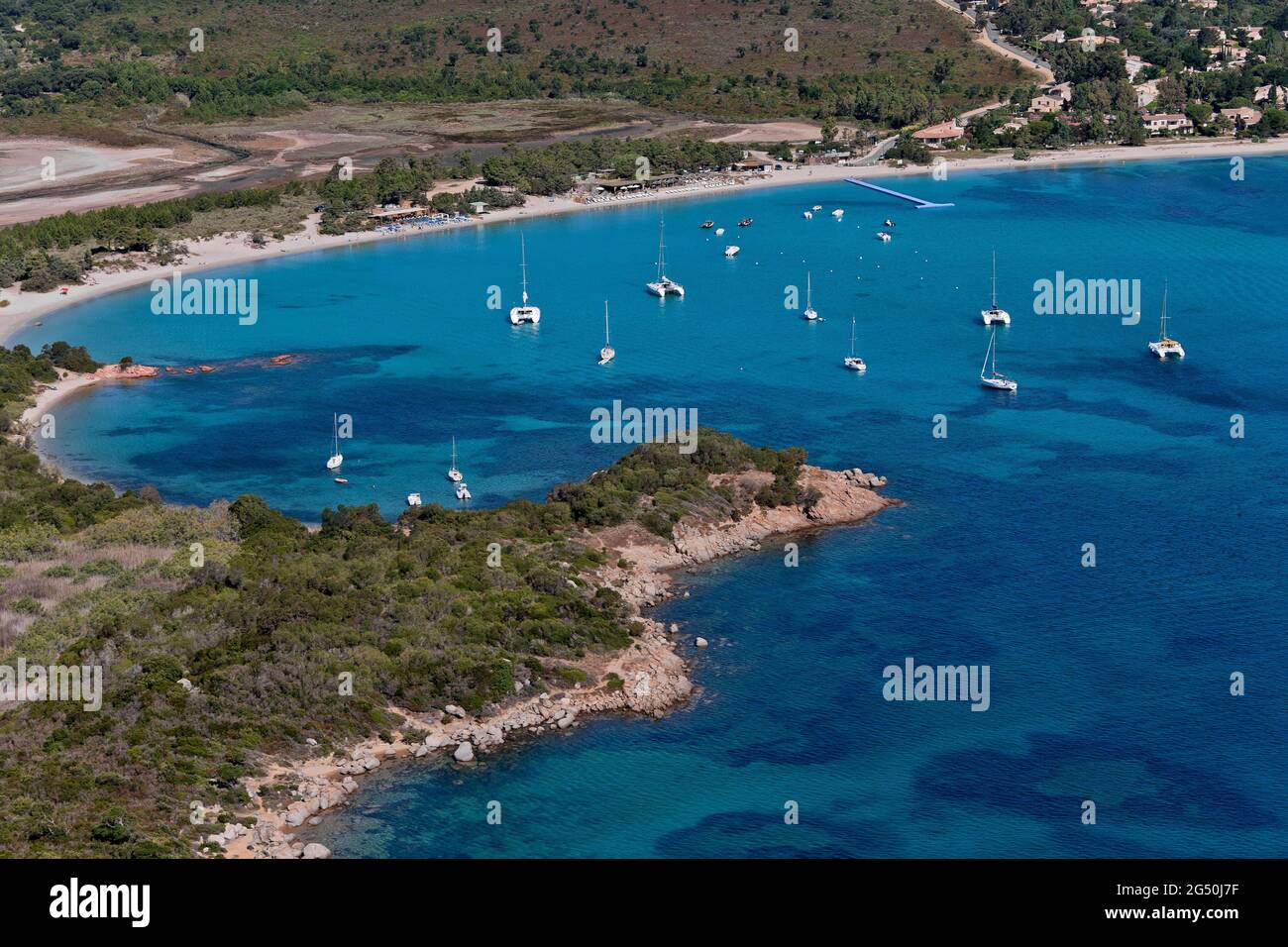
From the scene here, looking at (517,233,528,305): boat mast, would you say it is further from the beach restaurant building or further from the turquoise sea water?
the beach restaurant building

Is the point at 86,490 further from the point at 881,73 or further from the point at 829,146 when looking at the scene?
the point at 881,73

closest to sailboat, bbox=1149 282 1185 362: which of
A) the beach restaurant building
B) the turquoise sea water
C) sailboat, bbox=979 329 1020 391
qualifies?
the turquoise sea water

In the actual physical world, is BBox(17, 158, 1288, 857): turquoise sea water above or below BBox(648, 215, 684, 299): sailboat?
below

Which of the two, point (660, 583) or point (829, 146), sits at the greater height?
point (829, 146)

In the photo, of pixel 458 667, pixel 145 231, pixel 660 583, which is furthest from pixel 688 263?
pixel 458 667

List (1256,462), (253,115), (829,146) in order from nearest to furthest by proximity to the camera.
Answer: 1. (1256,462)
2. (829,146)
3. (253,115)

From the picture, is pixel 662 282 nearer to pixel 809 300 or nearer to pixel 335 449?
pixel 809 300

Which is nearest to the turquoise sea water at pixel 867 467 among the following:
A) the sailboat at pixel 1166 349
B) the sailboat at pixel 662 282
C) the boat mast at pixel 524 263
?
the boat mast at pixel 524 263
